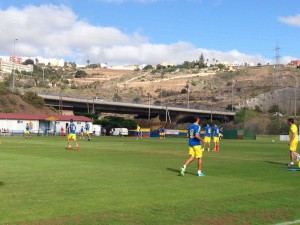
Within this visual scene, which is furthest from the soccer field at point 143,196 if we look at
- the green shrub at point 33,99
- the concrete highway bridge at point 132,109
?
the concrete highway bridge at point 132,109

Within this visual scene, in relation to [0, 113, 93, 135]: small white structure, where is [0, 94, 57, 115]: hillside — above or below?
above

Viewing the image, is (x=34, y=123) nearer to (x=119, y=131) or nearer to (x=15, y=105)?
(x=119, y=131)

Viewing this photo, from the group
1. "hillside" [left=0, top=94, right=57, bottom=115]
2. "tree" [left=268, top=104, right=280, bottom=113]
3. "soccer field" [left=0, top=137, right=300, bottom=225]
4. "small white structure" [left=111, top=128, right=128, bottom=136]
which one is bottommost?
"soccer field" [left=0, top=137, right=300, bottom=225]

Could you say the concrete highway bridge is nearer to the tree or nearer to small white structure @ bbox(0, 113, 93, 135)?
the tree

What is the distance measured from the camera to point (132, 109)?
140 meters

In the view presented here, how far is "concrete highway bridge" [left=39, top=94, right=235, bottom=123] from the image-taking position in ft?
412

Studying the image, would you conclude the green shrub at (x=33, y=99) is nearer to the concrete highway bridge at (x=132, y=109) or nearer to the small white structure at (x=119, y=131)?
the concrete highway bridge at (x=132, y=109)

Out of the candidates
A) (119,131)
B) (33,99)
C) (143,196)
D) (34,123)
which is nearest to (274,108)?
(119,131)

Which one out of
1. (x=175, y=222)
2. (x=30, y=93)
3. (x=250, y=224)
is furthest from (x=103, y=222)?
(x=30, y=93)

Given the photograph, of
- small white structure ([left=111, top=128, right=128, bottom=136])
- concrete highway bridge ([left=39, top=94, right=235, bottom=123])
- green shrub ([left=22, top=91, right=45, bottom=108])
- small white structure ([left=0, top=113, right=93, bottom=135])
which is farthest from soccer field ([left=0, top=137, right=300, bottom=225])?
concrete highway bridge ([left=39, top=94, right=235, bottom=123])

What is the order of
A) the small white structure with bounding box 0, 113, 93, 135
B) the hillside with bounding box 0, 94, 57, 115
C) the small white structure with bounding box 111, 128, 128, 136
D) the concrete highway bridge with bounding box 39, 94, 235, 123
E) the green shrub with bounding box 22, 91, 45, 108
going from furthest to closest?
the concrete highway bridge with bounding box 39, 94, 235, 123, the green shrub with bounding box 22, 91, 45, 108, the hillside with bounding box 0, 94, 57, 115, the small white structure with bounding box 111, 128, 128, 136, the small white structure with bounding box 0, 113, 93, 135

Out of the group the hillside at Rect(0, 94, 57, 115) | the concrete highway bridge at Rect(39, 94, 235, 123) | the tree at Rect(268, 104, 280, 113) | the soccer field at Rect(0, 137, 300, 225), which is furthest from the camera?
the tree at Rect(268, 104, 280, 113)

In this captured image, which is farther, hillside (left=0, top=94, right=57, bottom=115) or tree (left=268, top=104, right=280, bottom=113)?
tree (left=268, top=104, right=280, bottom=113)

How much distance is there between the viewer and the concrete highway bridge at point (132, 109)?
412 feet
